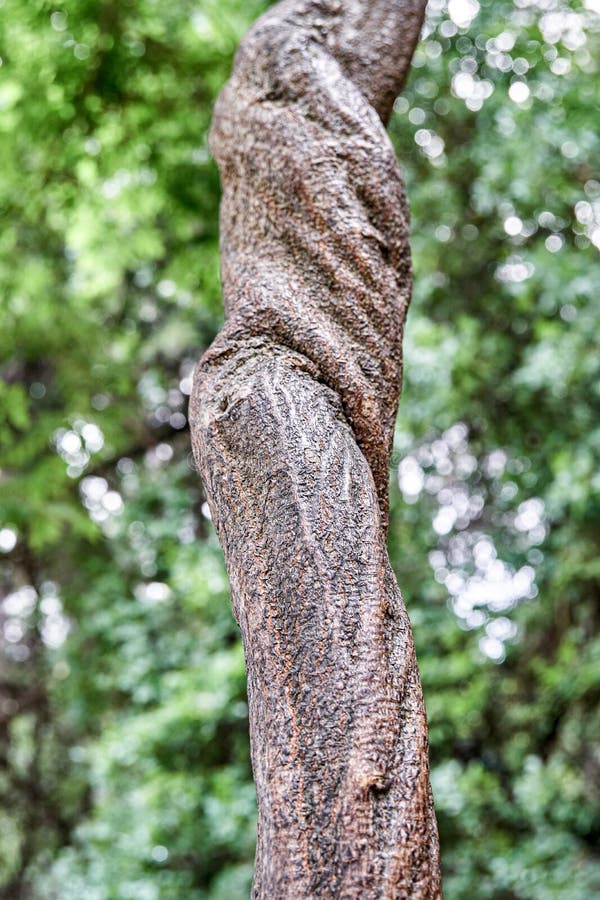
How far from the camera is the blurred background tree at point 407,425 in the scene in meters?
3.14

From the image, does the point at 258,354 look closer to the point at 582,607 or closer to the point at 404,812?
the point at 404,812

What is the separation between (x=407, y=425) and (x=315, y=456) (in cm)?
301

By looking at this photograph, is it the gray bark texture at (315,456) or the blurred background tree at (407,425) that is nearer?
the gray bark texture at (315,456)

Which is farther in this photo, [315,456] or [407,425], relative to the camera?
[407,425]

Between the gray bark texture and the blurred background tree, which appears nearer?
the gray bark texture

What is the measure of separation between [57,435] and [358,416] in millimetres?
2668

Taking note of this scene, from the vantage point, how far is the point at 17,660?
636 cm

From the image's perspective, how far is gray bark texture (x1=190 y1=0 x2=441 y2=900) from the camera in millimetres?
948

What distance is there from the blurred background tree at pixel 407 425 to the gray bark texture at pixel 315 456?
1.39 m

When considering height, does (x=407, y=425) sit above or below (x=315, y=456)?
above

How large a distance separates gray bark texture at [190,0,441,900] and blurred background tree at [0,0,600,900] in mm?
1388

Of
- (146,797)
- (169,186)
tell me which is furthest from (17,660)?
(169,186)

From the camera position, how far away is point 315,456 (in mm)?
1166

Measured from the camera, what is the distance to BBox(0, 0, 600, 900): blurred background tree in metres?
3.14
